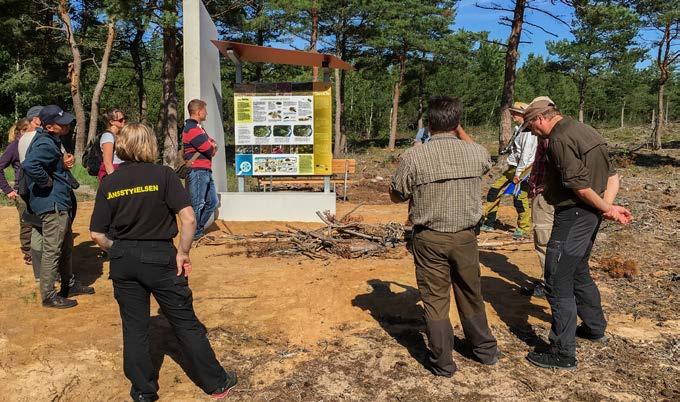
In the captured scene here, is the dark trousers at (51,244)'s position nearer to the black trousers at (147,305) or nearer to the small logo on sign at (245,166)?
the black trousers at (147,305)

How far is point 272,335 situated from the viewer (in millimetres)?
4227

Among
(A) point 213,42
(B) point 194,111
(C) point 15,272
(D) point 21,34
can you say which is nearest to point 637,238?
(B) point 194,111

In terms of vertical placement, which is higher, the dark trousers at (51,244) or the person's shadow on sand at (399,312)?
the dark trousers at (51,244)

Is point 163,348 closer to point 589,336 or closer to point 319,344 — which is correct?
point 319,344

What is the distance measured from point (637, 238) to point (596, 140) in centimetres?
454

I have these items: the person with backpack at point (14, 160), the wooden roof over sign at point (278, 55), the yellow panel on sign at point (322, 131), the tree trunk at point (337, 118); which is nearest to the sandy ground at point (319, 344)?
the person with backpack at point (14, 160)

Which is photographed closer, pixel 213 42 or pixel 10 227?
pixel 10 227

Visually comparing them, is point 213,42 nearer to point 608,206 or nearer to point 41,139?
point 41,139

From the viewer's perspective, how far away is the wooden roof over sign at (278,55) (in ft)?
28.0

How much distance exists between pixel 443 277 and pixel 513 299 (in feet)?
6.58

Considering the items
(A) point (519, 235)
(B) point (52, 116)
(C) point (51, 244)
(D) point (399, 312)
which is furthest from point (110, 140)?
(A) point (519, 235)

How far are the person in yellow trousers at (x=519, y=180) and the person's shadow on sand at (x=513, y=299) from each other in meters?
1.02

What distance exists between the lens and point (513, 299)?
16.5ft

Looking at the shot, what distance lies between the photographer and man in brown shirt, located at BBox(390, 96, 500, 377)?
3283 mm
